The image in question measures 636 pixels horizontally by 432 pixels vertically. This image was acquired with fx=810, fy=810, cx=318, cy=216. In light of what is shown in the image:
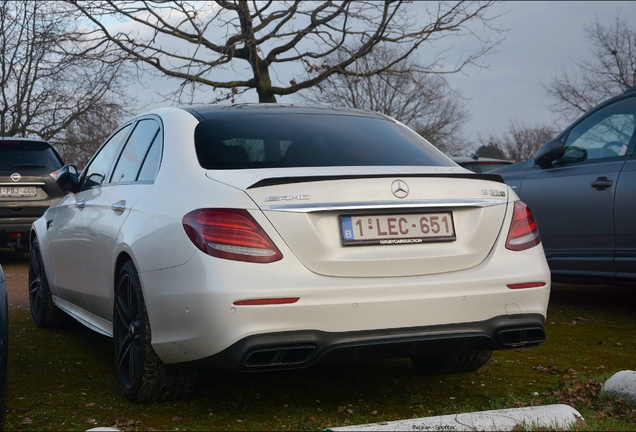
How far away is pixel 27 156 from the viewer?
463 inches

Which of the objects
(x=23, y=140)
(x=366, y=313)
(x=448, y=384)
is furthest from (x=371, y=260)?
(x=23, y=140)

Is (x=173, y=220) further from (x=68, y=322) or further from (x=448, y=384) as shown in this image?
(x=68, y=322)

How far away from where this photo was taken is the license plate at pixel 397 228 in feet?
11.6

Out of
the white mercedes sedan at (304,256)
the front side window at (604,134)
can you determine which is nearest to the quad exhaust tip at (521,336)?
the white mercedes sedan at (304,256)

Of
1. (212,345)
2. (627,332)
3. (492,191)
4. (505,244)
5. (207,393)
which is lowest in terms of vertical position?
(627,332)

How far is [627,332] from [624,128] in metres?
1.62

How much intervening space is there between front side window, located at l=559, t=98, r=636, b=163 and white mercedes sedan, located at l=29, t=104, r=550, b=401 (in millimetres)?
2700

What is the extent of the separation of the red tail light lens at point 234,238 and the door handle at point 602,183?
3798 mm

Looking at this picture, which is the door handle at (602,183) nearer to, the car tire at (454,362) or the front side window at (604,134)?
the front side window at (604,134)

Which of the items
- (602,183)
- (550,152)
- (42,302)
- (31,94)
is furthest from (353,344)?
(31,94)

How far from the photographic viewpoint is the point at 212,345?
11.3 feet

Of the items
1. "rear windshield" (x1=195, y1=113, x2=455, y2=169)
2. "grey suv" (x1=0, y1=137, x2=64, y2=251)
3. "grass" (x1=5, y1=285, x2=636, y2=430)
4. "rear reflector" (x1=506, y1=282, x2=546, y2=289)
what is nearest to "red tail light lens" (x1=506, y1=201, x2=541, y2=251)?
"rear reflector" (x1=506, y1=282, x2=546, y2=289)

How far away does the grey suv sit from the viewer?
11.6 metres

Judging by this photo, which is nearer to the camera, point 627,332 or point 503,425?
point 503,425
